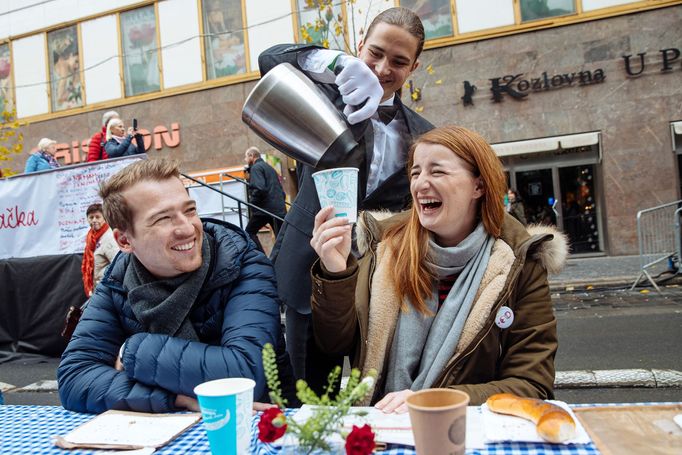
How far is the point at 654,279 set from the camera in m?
8.66

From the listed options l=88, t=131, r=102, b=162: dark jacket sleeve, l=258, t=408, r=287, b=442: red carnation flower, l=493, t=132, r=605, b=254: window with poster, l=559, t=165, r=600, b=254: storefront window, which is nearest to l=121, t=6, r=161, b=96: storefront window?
l=88, t=131, r=102, b=162: dark jacket sleeve

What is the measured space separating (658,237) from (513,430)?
29.9 feet

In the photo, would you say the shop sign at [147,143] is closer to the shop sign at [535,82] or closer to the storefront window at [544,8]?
the shop sign at [535,82]

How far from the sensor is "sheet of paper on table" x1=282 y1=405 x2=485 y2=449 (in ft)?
4.26

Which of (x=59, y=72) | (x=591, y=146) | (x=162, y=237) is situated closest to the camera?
(x=162, y=237)

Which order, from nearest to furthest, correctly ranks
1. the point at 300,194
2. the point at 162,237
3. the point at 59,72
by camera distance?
1. the point at 162,237
2. the point at 300,194
3. the point at 59,72

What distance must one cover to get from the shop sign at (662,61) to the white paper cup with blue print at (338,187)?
1242cm

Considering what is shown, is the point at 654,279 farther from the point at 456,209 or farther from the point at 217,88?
the point at 217,88

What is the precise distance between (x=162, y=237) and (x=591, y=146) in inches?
479

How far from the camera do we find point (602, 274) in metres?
9.64

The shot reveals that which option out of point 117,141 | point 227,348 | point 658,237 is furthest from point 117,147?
point 658,237

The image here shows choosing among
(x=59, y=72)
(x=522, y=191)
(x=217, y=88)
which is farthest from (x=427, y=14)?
(x=59, y=72)

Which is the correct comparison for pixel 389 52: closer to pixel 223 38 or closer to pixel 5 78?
pixel 223 38

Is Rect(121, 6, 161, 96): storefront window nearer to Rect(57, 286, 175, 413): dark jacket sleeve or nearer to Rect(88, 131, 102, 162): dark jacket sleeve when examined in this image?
Rect(88, 131, 102, 162): dark jacket sleeve
